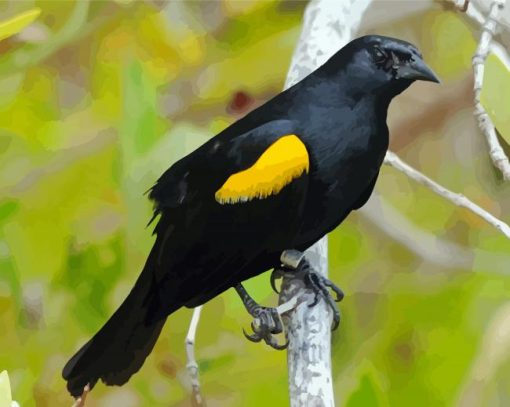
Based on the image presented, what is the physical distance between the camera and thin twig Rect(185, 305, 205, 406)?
0.92 metres

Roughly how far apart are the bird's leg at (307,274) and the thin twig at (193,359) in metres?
0.11

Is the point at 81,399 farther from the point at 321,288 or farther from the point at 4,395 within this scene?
the point at 321,288

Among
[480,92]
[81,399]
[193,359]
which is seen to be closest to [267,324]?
[193,359]

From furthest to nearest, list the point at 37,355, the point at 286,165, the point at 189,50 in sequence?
the point at 189,50 < the point at 37,355 < the point at 286,165

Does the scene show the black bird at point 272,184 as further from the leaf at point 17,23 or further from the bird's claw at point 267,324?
the leaf at point 17,23

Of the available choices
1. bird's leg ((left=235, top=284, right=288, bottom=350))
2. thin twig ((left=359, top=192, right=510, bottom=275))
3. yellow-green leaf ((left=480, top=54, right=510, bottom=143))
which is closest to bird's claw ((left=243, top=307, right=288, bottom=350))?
bird's leg ((left=235, top=284, right=288, bottom=350))

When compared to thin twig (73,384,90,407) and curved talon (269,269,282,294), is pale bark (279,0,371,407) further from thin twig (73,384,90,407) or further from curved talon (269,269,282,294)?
thin twig (73,384,90,407)

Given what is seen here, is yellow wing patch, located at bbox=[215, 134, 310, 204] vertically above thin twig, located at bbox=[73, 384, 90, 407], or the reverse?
yellow wing patch, located at bbox=[215, 134, 310, 204]

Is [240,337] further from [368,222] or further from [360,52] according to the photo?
[360,52]

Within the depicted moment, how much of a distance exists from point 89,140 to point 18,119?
0.29 ft

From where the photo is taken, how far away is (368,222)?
1025mm

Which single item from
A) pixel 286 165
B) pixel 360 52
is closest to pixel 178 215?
pixel 286 165

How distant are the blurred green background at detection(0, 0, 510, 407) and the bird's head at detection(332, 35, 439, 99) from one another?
0.68 ft

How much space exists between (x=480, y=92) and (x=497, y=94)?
3 cm
